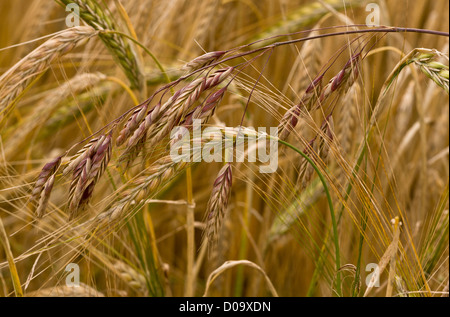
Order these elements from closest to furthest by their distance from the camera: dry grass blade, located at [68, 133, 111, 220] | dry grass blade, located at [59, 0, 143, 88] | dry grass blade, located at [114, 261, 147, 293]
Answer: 1. dry grass blade, located at [68, 133, 111, 220]
2. dry grass blade, located at [59, 0, 143, 88]
3. dry grass blade, located at [114, 261, 147, 293]

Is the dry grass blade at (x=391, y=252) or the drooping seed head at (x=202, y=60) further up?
the drooping seed head at (x=202, y=60)

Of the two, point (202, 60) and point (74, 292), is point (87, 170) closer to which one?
point (202, 60)

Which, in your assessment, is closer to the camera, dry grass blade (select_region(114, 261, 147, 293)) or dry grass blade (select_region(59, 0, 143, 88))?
dry grass blade (select_region(59, 0, 143, 88))

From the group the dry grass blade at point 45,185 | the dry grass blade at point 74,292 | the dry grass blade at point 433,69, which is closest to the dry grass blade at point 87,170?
the dry grass blade at point 45,185

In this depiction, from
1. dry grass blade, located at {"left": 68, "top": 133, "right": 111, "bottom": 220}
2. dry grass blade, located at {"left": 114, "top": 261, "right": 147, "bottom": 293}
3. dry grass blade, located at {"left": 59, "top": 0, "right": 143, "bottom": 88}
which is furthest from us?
dry grass blade, located at {"left": 114, "top": 261, "right": 147, "bottom": 293}

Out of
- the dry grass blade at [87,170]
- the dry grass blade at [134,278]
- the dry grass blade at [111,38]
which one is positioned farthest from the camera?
the dry grass blade at [134,278]

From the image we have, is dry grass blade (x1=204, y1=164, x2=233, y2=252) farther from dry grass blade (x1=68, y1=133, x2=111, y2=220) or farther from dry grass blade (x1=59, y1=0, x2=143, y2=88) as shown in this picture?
dry grass blade (x1=59, y1=0, x2=143, y2=88)

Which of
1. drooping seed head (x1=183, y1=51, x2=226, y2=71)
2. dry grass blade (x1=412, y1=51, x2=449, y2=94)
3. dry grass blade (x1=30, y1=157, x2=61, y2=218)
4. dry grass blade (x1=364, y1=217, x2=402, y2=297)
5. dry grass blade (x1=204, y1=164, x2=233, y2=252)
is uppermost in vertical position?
drooping seed head (x1=183, y1=51, x2=226, y2=71)

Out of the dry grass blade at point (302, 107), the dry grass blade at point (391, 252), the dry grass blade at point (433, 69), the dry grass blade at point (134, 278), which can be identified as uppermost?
the dry grass blade at point (433, 69)

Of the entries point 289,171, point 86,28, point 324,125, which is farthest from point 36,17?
point 324,125

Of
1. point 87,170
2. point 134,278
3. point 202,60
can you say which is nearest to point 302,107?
point 202,60

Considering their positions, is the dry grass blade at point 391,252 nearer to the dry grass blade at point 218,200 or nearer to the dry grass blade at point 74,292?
the dry grass blade at point 218,200

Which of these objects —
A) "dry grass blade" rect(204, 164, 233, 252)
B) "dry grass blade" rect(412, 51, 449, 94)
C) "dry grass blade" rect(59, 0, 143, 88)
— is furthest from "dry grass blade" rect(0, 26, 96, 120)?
"dry grass blade" rect(412, 51, 449, 94)

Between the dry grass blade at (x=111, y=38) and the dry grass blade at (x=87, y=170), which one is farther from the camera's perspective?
the dry grass blade at (x=111, y=38)
